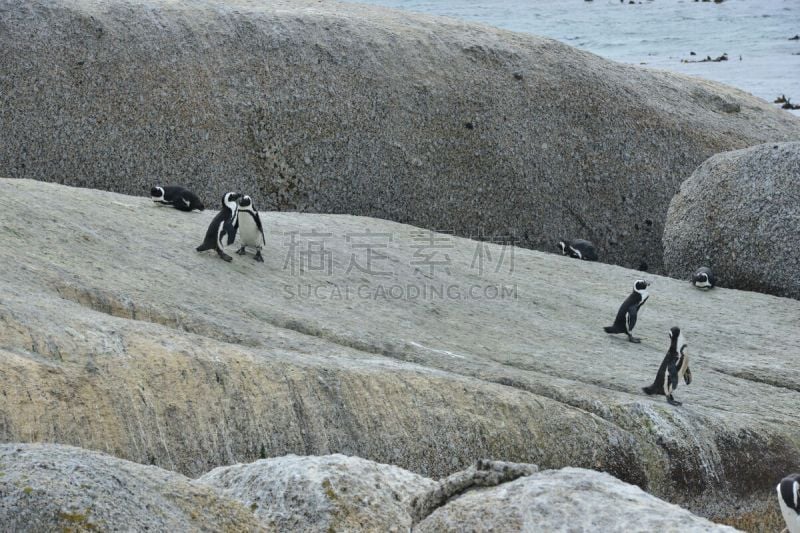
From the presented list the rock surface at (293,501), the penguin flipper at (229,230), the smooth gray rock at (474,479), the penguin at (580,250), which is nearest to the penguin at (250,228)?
the penguin flipper at (229,230)

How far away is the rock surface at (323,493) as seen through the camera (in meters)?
5.15

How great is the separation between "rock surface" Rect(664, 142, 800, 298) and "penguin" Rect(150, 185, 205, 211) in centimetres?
743

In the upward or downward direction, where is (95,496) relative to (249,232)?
downward

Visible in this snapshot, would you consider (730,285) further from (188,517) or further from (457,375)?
(188,517)

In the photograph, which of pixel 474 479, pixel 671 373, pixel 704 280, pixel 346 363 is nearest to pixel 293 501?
pixel 474 479

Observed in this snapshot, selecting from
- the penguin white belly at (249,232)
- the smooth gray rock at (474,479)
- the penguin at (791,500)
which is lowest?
the penguin at (791,500)

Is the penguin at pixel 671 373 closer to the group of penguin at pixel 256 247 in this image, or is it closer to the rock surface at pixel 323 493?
the group of penguin at pixel 256 247

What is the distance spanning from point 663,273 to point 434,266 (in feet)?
22.2

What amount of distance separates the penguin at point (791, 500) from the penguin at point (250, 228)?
5846 mm

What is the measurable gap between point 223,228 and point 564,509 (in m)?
6.74

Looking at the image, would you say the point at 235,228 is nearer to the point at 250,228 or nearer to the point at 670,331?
the point at 250,228

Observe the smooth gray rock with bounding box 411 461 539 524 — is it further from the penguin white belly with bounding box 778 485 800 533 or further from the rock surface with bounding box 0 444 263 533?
the penguin white belly with bounding box 778 485 800 533

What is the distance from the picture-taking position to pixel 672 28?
39062 mm

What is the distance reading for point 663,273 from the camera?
17578 mm
